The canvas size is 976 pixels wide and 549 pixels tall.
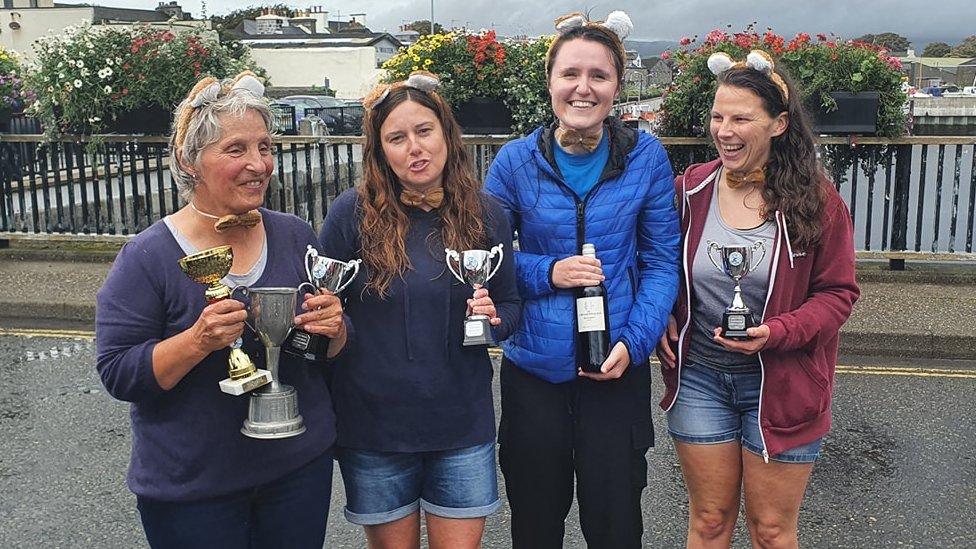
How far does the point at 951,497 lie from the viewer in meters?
4.21

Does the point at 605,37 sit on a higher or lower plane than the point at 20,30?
lower

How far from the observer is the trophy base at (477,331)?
2.52 m

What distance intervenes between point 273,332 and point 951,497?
3.46 meters

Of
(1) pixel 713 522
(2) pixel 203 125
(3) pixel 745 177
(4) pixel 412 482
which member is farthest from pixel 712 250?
(2) pixel 203 125

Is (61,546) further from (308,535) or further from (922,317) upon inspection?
(922,317)

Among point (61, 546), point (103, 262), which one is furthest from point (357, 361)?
point (103, 262)

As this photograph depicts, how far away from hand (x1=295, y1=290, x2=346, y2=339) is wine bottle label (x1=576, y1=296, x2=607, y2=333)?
31.6 inches

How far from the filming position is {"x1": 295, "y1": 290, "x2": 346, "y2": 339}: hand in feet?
7.51

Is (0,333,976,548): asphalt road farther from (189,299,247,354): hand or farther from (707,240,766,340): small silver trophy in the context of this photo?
(189,299,247,354): hand

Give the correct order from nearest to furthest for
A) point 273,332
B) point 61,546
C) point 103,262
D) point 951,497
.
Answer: point 273,332
point 61,546
point 951,497
point 103,262

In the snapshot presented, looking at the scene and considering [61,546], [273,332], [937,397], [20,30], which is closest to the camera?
[273,332]

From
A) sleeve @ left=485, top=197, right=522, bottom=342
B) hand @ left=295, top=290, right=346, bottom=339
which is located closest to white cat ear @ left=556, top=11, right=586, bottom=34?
sleeve @ left=485, top=197, right=522, bottom=342

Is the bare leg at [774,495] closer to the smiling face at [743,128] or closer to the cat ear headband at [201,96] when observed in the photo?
the smiling face at [743,128]

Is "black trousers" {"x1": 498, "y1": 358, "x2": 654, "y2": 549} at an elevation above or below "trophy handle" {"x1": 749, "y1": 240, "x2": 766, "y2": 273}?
below
